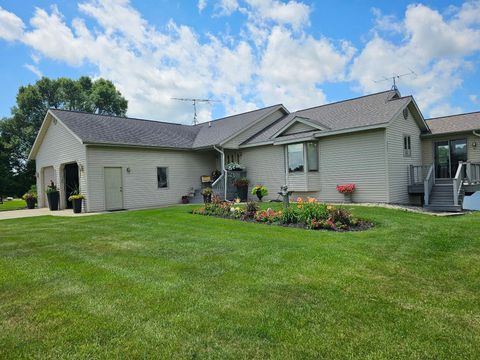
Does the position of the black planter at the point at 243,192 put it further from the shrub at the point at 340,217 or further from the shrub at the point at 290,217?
the shrub at the point at 340,217

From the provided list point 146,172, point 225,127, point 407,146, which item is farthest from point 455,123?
point 146,172

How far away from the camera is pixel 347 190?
554 inches

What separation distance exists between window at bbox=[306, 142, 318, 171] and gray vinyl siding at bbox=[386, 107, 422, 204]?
3146mm

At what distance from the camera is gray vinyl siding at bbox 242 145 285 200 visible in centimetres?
1688

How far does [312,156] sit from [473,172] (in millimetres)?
6574

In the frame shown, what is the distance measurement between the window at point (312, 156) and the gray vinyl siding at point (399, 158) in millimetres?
3146

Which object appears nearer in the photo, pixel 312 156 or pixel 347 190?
pixel 347 190

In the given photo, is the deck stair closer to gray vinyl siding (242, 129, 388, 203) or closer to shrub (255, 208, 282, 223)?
gray vinyl siding (242, 129, 388, 203)

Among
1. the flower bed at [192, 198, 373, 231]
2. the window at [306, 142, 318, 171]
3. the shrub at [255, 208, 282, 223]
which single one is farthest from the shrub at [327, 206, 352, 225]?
the window at [306, 142, 318, 171]

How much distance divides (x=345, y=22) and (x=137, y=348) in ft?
44.2

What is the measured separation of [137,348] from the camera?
112 inches

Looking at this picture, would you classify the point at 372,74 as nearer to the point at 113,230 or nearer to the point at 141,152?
the point at 141,152

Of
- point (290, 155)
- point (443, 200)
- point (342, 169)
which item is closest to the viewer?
point (443, 200)

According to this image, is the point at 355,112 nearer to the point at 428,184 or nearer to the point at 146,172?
the point at 428,184
